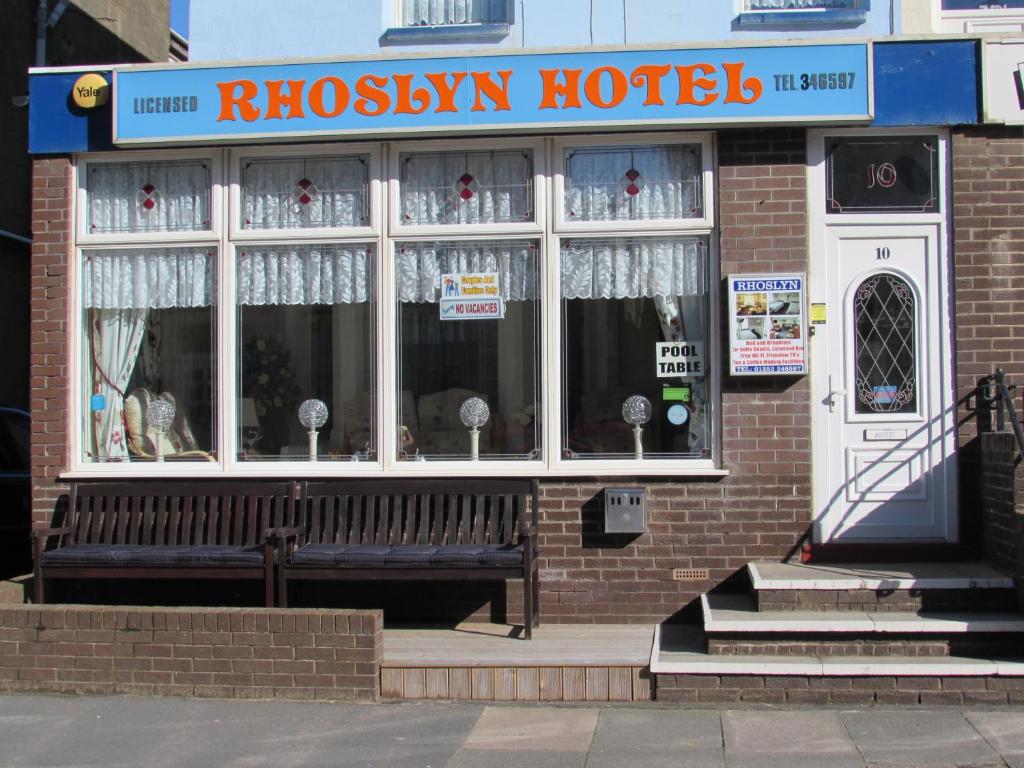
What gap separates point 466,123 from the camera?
7465mm

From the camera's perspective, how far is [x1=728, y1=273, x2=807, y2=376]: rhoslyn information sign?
23.8ft

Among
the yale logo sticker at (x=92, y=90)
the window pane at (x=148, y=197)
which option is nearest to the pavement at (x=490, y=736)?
the window pane at (x=148, y=197)

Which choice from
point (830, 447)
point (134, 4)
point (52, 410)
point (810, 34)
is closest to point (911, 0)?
point (810, 34)

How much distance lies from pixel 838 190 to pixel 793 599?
108 inches

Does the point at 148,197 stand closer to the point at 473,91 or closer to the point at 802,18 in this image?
the point at 473,91

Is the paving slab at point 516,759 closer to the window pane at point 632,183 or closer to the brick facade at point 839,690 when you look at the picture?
the brick facade at point 839,690

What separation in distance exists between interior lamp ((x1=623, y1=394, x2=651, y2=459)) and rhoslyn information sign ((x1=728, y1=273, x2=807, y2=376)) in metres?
0.67

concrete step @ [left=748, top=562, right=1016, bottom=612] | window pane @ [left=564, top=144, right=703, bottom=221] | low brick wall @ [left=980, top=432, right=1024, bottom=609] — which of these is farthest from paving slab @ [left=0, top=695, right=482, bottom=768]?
window pane @ [left=564, top=144, right=703, bottom=221]

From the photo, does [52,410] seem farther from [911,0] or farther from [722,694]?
[911,0]

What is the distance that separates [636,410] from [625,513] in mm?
741

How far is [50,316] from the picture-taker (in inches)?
313

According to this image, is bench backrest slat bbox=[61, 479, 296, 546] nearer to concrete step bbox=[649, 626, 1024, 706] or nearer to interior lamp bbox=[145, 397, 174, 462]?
interior lamp bbox=[145, 397, 174, 462]

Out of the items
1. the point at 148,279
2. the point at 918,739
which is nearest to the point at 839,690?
the point at 918,739

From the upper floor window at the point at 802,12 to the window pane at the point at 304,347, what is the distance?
3038mm
